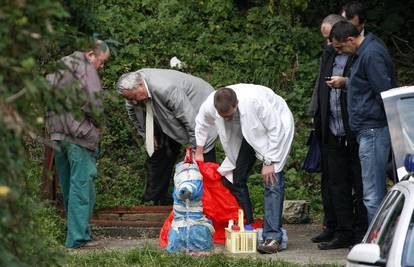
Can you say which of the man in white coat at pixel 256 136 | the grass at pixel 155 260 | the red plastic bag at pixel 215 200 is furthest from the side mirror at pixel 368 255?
the red plastic bag at pixel 215 200

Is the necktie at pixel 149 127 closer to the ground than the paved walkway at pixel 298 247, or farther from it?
farther from it

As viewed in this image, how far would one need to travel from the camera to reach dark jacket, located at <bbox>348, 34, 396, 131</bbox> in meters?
9.52

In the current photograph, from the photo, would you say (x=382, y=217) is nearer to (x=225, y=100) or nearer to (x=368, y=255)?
(x=368, y=255)

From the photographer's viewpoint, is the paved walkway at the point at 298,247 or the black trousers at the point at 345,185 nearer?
the paved walkway at the point at 298,247

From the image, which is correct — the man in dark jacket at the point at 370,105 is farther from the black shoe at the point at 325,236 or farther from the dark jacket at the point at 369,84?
the black shoe at the point at 325,236

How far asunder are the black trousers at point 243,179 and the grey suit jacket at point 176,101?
0.55 m

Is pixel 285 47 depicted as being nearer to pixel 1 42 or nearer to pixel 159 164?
pixel 159 164

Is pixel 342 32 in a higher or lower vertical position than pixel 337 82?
higher

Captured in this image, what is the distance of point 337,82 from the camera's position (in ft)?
32.7

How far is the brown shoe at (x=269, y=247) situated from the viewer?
10430 millimetres

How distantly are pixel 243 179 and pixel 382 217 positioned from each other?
3670 millimetres

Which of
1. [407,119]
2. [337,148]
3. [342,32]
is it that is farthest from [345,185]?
[407,119]

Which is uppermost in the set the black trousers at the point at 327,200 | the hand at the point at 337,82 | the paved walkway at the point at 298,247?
the hand at the point at 337,82

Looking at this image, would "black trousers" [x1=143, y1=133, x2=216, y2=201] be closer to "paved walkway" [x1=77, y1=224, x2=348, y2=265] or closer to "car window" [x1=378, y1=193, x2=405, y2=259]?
"paved walkway" [x1=77, y1=224, x2=348, y2=265]
